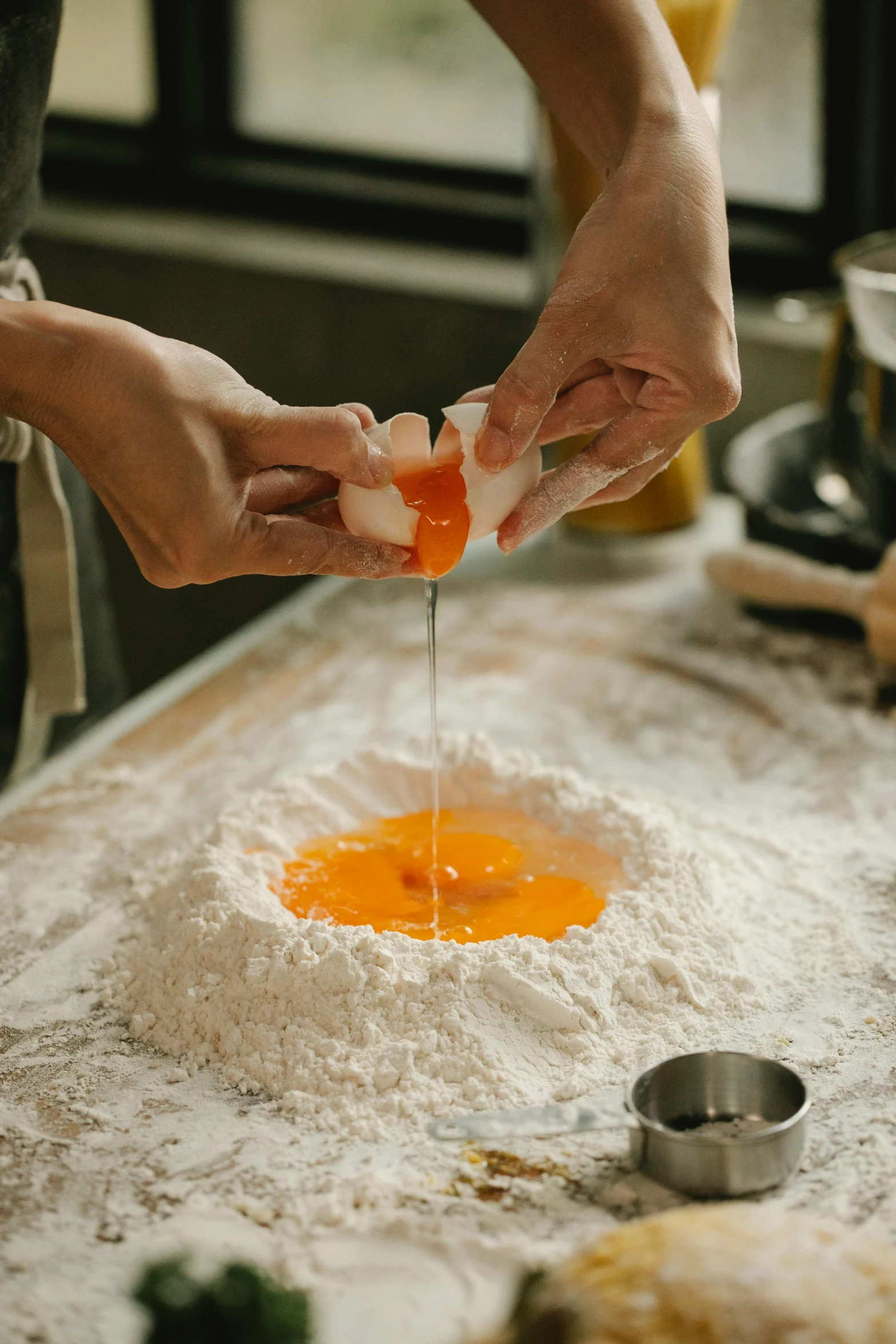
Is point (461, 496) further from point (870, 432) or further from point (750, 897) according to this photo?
point (870, 432)

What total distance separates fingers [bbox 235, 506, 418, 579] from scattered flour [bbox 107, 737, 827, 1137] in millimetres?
255

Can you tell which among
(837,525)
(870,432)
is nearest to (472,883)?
(870,432)

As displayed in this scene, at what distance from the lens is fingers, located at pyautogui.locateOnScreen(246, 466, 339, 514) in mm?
1110

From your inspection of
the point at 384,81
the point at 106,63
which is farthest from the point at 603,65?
the point at 106,63

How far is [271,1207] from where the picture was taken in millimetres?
835

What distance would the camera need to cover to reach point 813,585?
1.64 m

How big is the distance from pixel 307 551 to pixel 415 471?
118 mm

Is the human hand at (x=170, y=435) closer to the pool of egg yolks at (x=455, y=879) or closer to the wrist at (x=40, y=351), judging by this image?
the wrist at (x=40, y=351)

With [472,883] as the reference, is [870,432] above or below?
above

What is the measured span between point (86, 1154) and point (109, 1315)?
154 millimetres

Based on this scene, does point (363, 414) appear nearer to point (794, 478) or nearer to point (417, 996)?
point (417, 996)

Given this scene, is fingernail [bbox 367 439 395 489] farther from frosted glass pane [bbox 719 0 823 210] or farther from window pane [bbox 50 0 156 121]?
window pane [bbox 50 0 156 121]

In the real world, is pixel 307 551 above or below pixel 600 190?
below

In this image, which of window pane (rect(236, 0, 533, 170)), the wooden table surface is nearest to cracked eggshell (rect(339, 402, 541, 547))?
the wooden table surface
